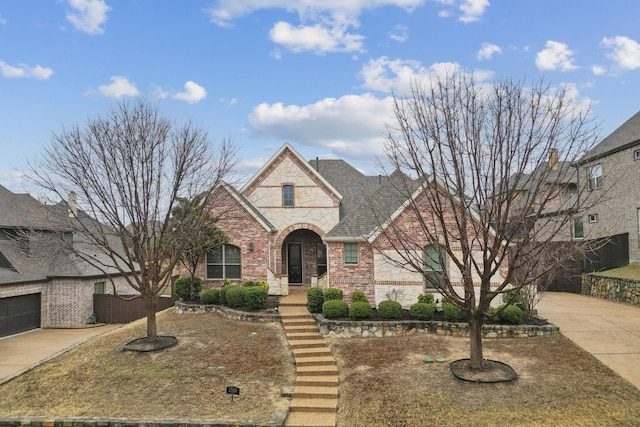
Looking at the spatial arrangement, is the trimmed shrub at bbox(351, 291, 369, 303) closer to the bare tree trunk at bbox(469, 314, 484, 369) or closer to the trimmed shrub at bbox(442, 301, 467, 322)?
the trimmed shrub at bbox(442, 301, 467, 322)

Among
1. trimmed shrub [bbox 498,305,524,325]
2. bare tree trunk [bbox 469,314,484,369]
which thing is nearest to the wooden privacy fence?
trimmed shrub [bbox 498,305,524,325]

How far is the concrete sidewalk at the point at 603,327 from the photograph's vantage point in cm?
1083

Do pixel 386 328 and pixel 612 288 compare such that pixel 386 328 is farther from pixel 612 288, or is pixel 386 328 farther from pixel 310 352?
pixel 612 288

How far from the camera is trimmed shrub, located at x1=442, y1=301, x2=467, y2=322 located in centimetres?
1384

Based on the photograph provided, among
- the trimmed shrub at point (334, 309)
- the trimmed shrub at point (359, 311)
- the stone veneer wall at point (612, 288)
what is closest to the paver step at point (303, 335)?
the trimmed shrub at point (334, 309)

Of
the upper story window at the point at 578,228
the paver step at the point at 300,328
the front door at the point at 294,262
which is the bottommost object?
the paver step at the point at 300,328

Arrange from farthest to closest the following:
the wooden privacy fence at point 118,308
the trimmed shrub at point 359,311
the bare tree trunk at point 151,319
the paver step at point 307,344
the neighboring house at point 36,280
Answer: the wooden privacy fence at point 118,308
the neighboring house at point 36,280
the trimmed shrub at point 359,311
the bare tree trunk at point 151,319
the paver step at point 307,344

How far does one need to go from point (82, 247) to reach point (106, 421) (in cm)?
1817

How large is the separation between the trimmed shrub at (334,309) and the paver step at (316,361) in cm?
257

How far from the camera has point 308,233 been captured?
22.8m

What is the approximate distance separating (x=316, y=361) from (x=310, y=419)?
8.75 feet

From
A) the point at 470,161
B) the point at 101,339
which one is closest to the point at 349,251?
the point at 470,161

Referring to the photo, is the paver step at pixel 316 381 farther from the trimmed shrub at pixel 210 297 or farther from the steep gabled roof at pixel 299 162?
the steep gabled roof at pixel 299 162

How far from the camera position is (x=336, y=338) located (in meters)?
13.6
